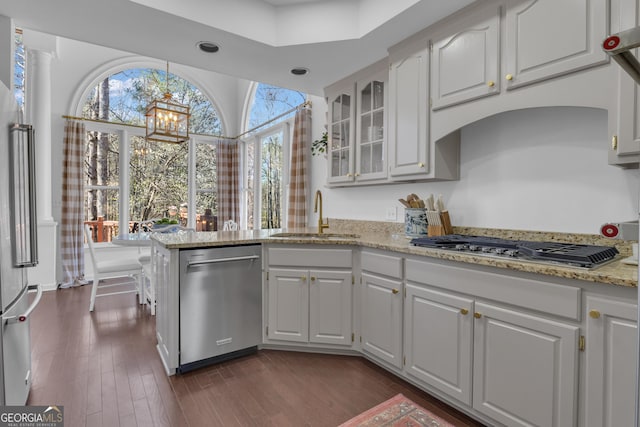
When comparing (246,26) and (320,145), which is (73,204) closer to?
(320,145)

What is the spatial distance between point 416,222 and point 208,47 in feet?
7.37

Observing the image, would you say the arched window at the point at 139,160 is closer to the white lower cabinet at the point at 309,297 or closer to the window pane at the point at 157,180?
the window pane at the point at 157,180

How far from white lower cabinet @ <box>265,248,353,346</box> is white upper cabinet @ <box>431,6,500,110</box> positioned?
4.42ft

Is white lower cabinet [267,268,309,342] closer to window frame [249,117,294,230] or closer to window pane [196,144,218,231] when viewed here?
window frame [249,117,294,230]

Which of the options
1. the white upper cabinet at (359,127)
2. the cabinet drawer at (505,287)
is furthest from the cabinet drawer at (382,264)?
the white upper cabinet at (359,127)

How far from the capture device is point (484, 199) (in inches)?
92.4

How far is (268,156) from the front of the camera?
5.64 meters

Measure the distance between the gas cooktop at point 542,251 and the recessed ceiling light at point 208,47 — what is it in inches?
91.7

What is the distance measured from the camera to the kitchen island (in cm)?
133

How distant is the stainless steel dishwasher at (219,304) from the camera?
2.30 metres

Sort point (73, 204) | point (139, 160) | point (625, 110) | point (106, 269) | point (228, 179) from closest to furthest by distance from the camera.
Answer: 1. point (625, 110)
2. point (106, 269)
3. point (73, 204)
4. point (139, 160)
5. point (228, 179)

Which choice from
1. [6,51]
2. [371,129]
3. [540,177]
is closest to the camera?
[540,177]

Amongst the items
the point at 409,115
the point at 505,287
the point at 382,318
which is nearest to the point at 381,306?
the point at 382,318

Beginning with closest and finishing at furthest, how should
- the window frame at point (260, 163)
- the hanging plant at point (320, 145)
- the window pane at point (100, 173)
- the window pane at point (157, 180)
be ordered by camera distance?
1. the hanging plant at point (320, 145)
2. the window frame at point (260, 163)
3. the window pane at point (100, 173)
4. the window pane at point (157, 180)
